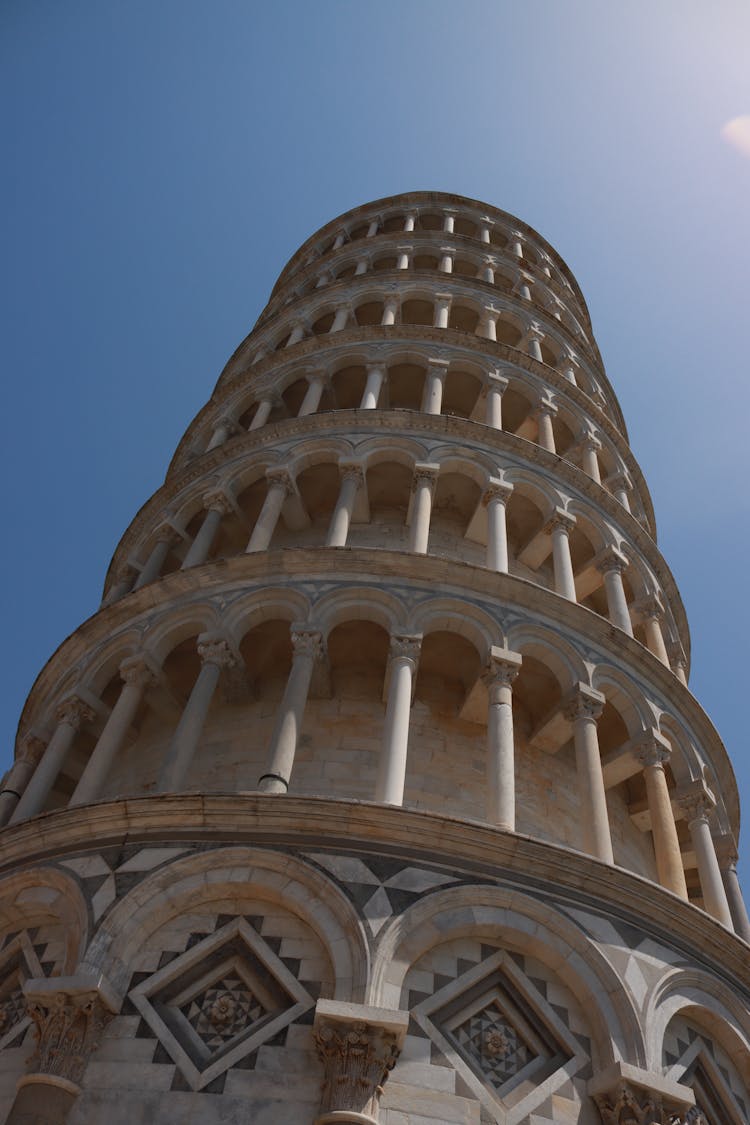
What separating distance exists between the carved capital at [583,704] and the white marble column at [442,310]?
36.7 ft

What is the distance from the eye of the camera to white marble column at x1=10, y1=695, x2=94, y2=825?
12383 millimetres

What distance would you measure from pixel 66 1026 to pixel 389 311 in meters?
17.2

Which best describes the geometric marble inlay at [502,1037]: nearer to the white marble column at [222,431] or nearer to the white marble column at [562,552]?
the white marble column at [562,552]

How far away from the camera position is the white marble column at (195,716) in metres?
11.2

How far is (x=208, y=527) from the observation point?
16.6 metres

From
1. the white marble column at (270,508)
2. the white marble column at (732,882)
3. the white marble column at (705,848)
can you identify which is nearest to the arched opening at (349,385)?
the white marble column at (270,508)

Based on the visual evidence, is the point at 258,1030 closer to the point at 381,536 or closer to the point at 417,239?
the point at 381,536

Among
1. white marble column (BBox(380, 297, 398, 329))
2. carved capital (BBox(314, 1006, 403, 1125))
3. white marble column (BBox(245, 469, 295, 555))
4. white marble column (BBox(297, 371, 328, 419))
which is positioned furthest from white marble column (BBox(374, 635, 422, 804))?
white marble column (BBox(380, 297, 398, 329))

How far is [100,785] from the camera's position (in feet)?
38.7

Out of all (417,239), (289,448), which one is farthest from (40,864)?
(417,239)

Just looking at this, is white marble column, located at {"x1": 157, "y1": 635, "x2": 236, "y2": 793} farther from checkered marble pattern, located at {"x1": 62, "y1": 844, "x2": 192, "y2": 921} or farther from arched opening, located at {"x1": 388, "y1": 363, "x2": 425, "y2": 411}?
arched opening, located at {"x1": 388, "y1": 363, "x2": 425, "y2": 411}

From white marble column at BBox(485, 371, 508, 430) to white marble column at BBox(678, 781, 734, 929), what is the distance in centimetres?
734

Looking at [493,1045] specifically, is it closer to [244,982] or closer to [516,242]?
[244,982]

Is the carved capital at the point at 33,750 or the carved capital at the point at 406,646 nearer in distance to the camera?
the carved capital at the point at 406,646
